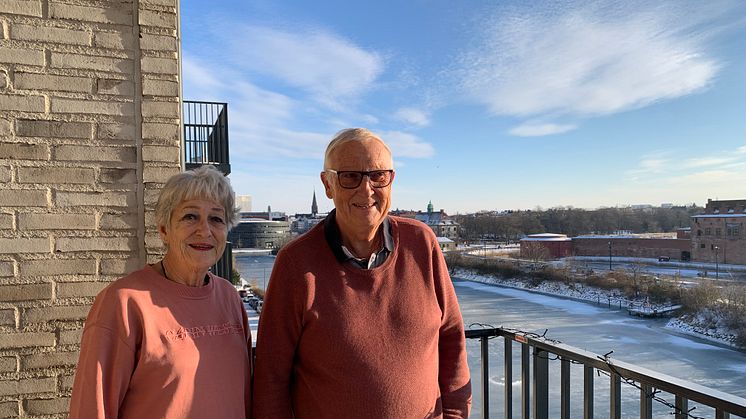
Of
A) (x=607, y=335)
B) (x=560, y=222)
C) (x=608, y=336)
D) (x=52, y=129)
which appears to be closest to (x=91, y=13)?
(x=52, y=129)

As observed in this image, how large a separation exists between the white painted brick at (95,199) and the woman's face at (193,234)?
0.66 metres

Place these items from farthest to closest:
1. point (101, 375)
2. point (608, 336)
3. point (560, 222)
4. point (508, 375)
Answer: point (560, 222)
point (608, 336)
point (508, 375)
point (101, 375)

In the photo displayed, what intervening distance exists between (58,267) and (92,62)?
0.72m

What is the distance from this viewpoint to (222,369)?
1.08 metres

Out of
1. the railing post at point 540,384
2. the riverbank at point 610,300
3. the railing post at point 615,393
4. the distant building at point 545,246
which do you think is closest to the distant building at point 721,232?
the riverbank at point 610,300

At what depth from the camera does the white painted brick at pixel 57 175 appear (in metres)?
1.58

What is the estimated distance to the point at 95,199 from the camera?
165cm

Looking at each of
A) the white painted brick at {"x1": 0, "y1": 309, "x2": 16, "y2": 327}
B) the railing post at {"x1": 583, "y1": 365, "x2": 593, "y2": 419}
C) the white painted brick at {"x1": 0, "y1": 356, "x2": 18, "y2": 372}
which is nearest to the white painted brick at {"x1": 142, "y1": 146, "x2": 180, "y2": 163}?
the white painted brick at {"x1": 0, "y1": 309, "x2": 16, "y2": 327}

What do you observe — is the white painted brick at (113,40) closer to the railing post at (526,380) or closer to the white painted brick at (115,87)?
the white painted brick at (115,87)

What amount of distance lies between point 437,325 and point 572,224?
52576mm

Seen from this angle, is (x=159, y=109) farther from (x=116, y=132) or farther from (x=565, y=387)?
(x=565, y=387)

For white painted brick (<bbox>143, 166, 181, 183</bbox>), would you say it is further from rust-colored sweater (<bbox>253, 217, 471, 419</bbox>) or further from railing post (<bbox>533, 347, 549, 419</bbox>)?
railing post (<bbox>533, 347, 549, 419</bbox>)

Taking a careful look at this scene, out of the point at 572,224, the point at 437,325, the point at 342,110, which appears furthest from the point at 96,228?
the point at 572,224

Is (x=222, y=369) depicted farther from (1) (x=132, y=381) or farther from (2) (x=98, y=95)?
(2) (x=98, y=95)
